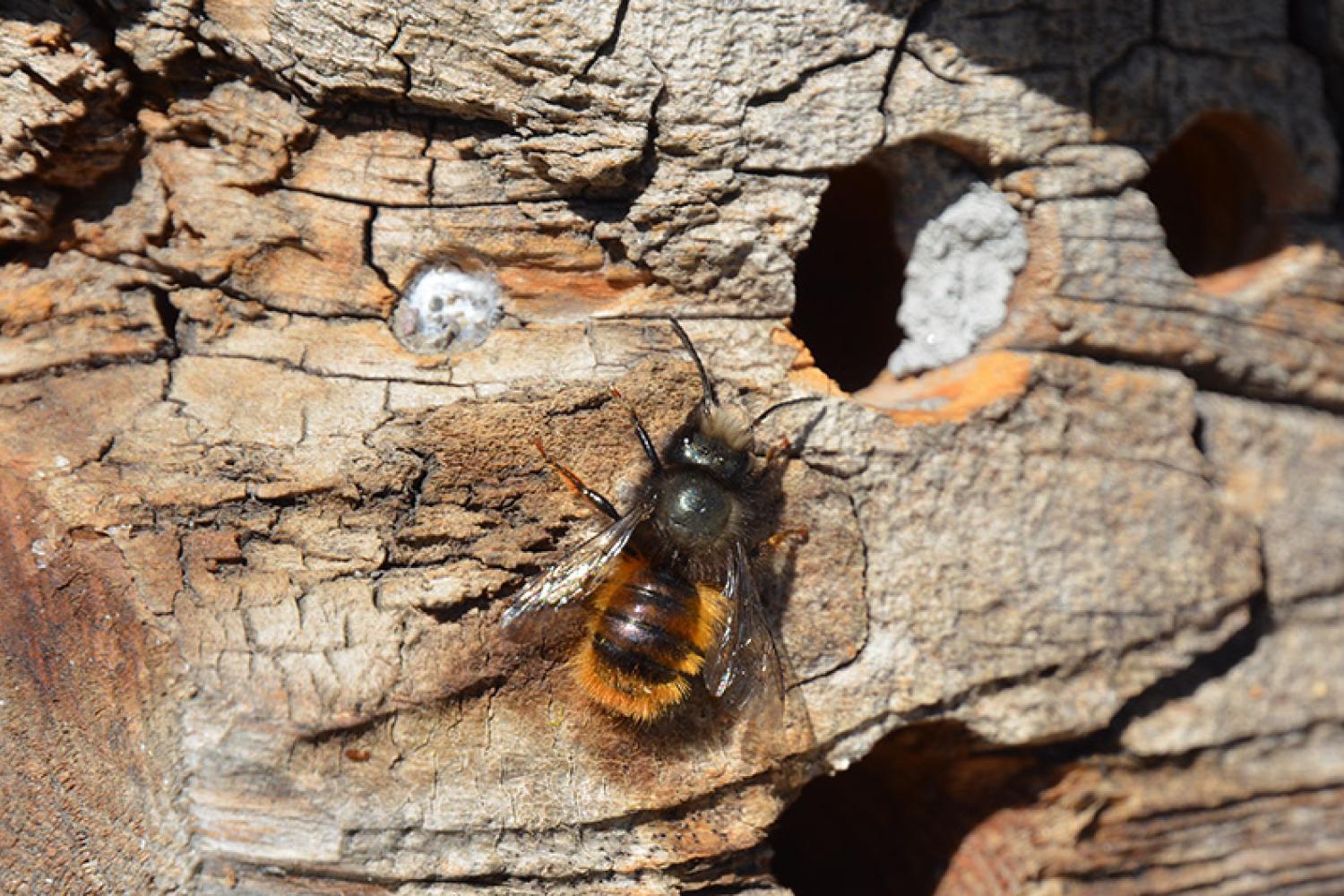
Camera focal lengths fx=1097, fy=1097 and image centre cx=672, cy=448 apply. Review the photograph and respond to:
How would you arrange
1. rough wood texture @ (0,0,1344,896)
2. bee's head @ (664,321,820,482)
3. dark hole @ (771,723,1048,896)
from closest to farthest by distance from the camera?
rough wood texture @ (0,0,1344,896) < bee's head @ (664,321,820,482) < dark hole @ (771,723,1048,896)

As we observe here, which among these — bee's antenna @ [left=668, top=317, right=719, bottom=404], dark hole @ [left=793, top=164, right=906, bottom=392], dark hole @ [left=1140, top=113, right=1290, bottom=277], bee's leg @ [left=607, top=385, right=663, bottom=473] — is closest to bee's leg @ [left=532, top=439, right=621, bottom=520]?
bee's leg @ [left=607, top=385, right=663, bottom=473]

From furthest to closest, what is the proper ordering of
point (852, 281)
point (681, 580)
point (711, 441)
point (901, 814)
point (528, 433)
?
point (852, 281) → point (901, 814) → point (681, 580) → point (711, 441) → point (528, 433)

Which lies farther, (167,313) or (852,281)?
(852,281)

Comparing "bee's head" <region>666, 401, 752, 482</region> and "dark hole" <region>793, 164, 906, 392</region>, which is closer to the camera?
"bee's head" <region>666, 401, 752, 482</region>

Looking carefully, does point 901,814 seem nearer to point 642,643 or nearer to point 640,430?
point 642,643

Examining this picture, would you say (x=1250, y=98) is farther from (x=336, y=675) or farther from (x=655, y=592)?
(x=336, y=675)

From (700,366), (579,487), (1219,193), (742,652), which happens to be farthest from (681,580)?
(1219,193)

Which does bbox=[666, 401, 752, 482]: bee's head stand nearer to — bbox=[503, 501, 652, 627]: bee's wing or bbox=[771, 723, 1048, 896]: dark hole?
bbox=[503, 501, 652, 627]: bee's wing
